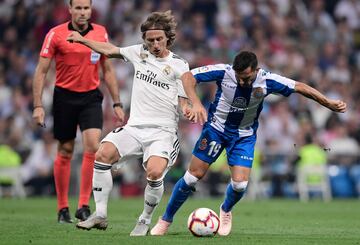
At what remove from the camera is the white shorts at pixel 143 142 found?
9727 mm

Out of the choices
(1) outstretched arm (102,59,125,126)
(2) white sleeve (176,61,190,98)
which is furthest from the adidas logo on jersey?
(1) outstretched arm (102,59,125,126)

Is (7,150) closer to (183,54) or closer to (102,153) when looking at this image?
(183,54)

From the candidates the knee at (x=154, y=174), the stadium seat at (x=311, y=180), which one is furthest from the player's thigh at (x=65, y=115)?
the stadium seat at (x=311, y=180)

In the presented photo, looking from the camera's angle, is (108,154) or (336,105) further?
Answer: (336,105)

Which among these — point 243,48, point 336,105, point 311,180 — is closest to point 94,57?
point 336,105

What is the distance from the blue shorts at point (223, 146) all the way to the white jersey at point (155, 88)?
1.72ft

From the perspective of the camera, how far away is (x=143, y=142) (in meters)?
9.78

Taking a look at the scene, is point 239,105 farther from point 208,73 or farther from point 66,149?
point 66,149

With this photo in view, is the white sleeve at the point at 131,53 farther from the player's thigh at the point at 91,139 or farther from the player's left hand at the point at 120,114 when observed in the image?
the player's thigh at the point at 91,139

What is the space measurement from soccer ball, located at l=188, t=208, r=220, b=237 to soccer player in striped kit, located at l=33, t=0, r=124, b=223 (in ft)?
6.77

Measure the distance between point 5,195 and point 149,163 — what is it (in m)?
11.3

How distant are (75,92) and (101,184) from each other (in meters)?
2.29

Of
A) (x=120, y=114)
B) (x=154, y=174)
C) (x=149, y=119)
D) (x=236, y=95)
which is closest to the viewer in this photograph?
(x=154, y=174)

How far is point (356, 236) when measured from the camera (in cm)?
1016
